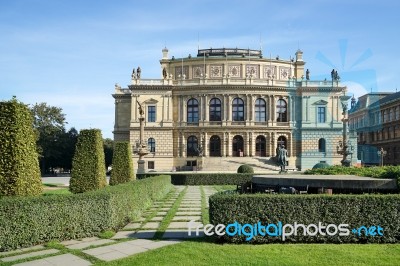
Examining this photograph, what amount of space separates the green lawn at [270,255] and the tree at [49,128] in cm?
5952

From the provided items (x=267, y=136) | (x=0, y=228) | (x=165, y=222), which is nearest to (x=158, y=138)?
(x=267, y=136)

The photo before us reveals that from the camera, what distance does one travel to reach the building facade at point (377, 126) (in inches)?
3056

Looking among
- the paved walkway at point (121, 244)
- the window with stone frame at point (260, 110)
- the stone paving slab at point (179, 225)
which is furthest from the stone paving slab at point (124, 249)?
the window with stone frame at point (260, 110)

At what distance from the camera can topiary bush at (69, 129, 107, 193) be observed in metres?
18.1

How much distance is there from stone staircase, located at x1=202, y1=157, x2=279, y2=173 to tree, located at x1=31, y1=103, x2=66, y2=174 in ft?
87.4

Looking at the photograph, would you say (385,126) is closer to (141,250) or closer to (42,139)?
(42,139)

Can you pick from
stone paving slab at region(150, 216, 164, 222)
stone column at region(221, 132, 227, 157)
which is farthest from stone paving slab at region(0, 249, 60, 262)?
stone column at region(221, 132, 227, 157)

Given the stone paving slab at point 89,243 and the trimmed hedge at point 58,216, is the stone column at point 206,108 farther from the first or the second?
the stone paving slab at point 89,243

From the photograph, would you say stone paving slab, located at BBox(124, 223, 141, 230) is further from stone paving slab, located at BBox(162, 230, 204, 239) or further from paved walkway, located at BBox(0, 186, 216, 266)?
stone paving slab, located at BBox(162, 230, 204, 239)

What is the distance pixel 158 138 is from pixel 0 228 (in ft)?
179

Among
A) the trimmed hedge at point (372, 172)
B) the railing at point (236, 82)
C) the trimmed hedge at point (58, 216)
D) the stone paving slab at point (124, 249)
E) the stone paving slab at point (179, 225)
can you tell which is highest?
the railing at point (236, 82)

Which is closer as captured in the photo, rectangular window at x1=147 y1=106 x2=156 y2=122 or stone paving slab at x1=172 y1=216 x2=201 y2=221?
stone paving slab at x1=172 y1=216 x2=201 y2=221

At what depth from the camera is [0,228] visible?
9789mm

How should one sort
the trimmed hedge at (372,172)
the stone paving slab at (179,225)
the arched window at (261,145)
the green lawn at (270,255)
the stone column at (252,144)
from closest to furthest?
1. the green lawn at (270,255)
2. the stone paving slab at (179,225)
3. the trimmed hedge at (372,172)
4. the stone column at (252,144)
5. the arched window at (261,145)
